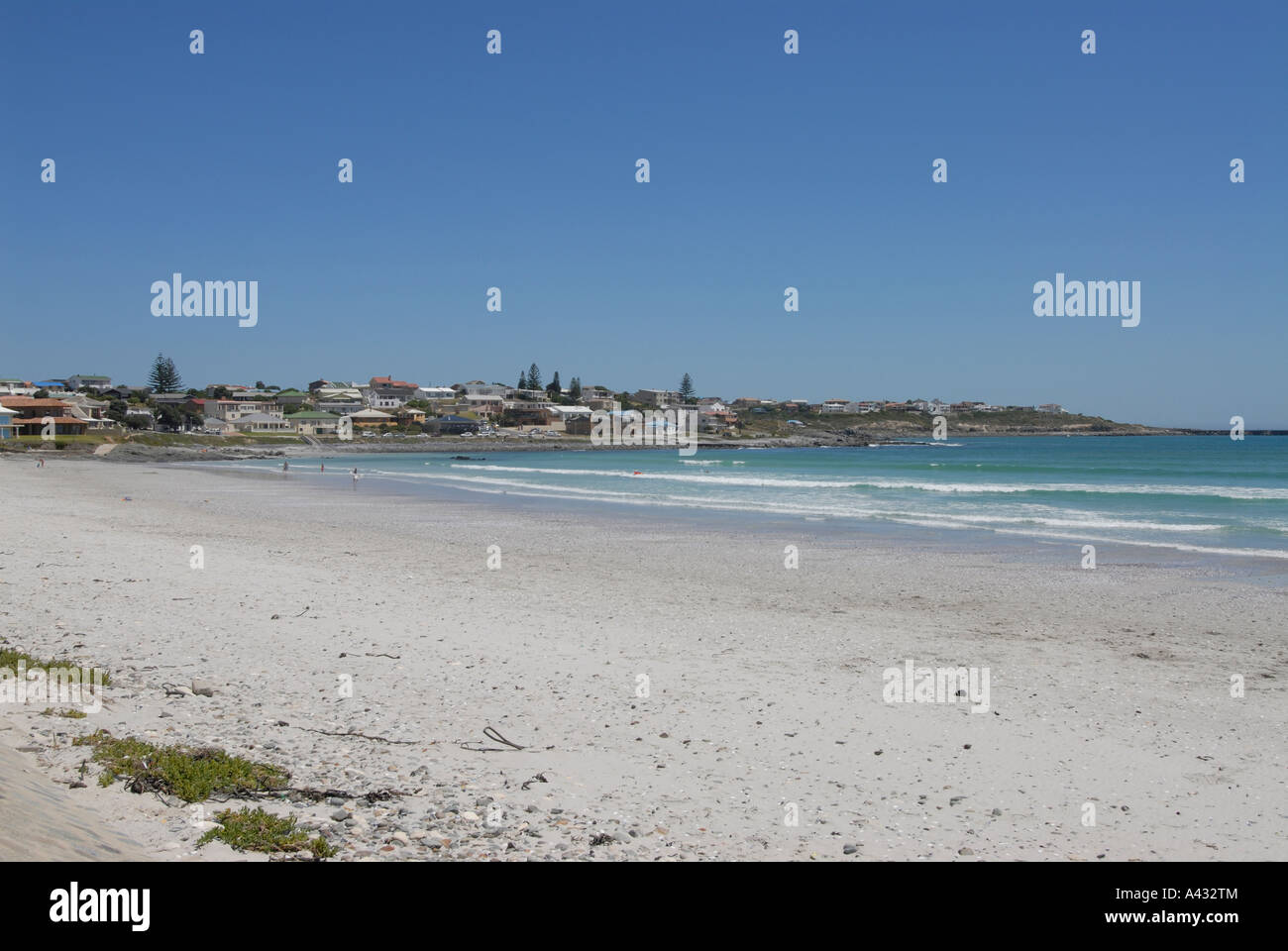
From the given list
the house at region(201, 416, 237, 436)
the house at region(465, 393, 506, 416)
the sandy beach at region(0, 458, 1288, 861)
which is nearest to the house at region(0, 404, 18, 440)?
the house at region(201, 416, 237, 436)

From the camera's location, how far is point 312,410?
485 feet

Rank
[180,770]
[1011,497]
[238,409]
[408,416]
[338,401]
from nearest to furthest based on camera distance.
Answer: [180,770]
[1011,497]
[238,409]
[408,416]
[338,401]

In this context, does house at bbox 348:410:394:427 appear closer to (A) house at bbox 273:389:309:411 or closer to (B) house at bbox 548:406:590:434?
(A) house at bbox 273:389:309:411

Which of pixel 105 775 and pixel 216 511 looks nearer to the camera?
pixel 105 775

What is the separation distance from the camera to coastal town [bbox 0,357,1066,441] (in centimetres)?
9919

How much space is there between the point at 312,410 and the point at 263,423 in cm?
1943

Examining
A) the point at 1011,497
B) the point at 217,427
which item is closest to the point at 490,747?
the point at 1011,497

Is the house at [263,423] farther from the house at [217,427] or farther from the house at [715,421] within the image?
the house at [715,421]

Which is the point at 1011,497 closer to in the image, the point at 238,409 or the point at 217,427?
the point at 217,427
